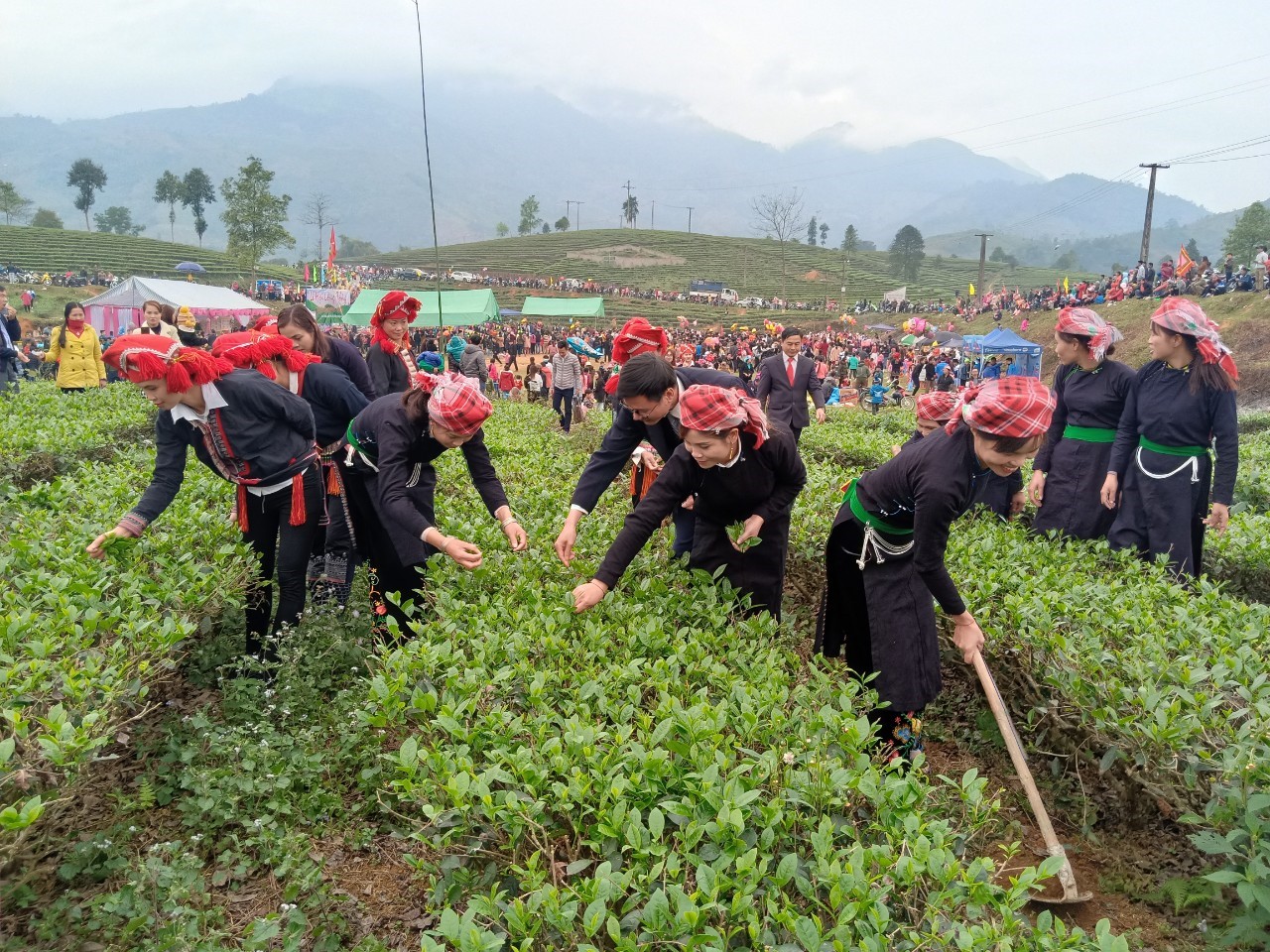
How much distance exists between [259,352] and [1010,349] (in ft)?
87.9

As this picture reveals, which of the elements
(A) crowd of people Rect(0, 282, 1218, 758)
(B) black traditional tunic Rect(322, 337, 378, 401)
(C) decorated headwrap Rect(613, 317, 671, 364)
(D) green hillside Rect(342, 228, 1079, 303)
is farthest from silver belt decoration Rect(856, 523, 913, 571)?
(D) green hillside Rect(342, 228, 1079, 303)

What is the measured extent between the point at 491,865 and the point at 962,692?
121 inches

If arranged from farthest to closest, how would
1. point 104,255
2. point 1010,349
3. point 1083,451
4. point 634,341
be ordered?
point 104,255 < point 1010,349 < point 1083,451 < point 634,341

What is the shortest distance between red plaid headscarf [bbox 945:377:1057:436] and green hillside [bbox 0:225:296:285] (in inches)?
2764

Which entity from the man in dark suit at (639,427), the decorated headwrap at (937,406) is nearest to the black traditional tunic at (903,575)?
the man in dark suit at (639,427)

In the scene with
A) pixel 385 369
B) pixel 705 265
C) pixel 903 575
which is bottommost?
pixel 903 575

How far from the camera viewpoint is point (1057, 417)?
208 inches

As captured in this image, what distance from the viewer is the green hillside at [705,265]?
75.6 metres

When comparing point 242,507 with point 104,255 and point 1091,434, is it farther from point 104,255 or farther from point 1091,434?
point 104,255

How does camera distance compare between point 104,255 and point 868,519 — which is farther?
point 104,255

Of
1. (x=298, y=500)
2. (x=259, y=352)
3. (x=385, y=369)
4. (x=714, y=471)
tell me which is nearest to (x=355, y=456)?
(x=298, y=500)

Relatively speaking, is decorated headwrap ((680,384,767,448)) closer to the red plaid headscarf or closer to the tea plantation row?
the tea plantation row

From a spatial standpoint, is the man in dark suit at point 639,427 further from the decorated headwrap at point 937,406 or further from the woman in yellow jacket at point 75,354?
the woman in yellow jacket at point 75,354

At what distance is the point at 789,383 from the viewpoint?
7.91 meters
